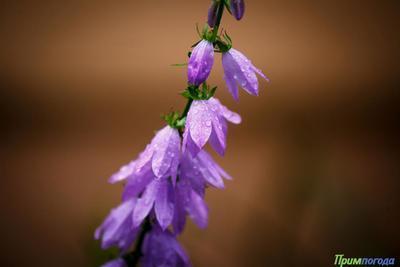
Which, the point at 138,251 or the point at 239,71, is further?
the point at 138,251

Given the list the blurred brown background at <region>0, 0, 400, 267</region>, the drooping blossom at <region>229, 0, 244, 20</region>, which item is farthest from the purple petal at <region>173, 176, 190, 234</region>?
the blurred brown background at <region>0, 0, 400, 267</region>

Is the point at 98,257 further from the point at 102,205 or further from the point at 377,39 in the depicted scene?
the point at 377,39

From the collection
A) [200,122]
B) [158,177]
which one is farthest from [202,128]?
[158,177]

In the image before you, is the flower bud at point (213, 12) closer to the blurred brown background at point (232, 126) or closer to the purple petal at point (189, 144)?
the purple petal at point (189, 144)

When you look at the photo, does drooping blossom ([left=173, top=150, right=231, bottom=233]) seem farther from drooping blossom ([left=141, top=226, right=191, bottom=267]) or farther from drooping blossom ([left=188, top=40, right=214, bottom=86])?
drooping blossom ([left=188, top=40, right=214, bottom=86])

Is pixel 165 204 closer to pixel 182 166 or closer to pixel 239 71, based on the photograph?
pixel 182 166

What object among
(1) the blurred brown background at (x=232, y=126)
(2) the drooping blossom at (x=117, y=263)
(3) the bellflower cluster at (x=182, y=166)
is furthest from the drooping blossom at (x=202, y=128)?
(1) the blurred brown background at (x=232, y=126)
